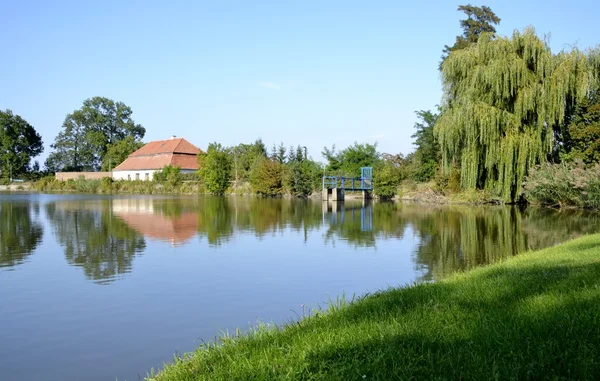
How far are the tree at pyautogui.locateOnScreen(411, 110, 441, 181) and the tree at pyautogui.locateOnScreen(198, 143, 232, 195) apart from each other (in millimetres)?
20678

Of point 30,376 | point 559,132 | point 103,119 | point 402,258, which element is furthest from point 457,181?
point 103,119

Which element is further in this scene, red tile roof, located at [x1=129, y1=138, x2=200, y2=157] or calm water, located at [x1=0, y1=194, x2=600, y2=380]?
red tile roof, located at [x1=129, y1=138, x2=200, y2=157]

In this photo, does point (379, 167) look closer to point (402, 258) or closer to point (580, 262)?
point (402, 258)

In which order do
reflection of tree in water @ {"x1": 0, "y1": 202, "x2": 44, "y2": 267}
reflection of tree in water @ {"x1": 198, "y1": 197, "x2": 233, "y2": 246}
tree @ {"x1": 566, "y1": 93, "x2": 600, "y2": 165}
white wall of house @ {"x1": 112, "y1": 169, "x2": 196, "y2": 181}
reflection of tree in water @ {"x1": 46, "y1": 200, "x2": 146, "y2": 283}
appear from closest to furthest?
1. reflection of tree in water @ {"x1": 46, "y1": 200, "x2": 146, "y2": 283}
2. reflection of tree in water @ {"x1": 0, "y1": 202, "x2": 44, "y2": 267}
3. reflection of tree in water @ {"x1": 198, "y1": 197, "x2": 233, "y2": 246}
4. tree @ {"x1": 566, "y1": 93, "x2": 600, "y2": 165}
5. white wall of house @ {"x1": 112, "y1": 169, "x2": 196, "y2": 181}

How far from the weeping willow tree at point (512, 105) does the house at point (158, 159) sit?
44.5 metres

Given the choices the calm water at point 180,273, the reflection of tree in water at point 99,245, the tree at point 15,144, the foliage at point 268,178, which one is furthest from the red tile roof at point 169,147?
the calm water at point 180,273

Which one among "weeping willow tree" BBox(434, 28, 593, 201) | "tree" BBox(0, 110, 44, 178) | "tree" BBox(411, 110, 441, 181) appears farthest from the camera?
"tree" BBox(0, 110, 44, 178)

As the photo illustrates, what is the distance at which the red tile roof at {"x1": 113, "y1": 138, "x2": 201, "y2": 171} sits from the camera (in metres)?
66.7

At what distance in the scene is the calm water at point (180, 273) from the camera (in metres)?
5.87

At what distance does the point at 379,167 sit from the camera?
146 ft

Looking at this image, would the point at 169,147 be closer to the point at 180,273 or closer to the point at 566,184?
the point at 566,184

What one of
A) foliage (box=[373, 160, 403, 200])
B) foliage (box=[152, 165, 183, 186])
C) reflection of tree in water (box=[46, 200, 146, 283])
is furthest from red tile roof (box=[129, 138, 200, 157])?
reflection of tree in water (box=[46, 200, 146, 283])

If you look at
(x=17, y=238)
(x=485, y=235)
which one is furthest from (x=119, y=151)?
(x=485, y=235)

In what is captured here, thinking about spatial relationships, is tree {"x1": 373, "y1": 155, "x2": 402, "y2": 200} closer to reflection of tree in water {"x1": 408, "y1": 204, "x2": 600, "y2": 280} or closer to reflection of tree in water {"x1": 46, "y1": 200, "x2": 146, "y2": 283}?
reflection of tree in water {"x1": 408, "y1": 204, "x2": 600, "y2": 280}
